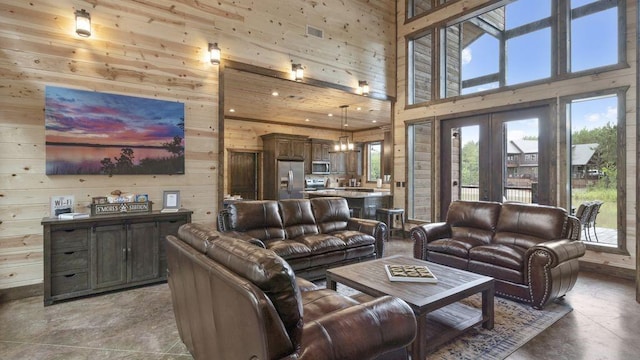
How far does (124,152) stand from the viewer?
155 inches

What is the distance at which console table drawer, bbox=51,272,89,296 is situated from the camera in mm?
3215

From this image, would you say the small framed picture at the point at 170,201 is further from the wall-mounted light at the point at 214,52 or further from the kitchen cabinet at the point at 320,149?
the kitchen cabinet at the point at 320,149

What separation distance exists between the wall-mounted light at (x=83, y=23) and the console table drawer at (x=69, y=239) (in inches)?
83.3

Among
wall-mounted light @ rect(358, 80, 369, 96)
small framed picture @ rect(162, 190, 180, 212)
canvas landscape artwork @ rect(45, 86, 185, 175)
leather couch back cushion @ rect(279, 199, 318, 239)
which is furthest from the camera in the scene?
wall-mounted light @ rect(358, 80, 369, 96)

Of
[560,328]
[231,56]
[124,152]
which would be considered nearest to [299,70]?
[231,56]

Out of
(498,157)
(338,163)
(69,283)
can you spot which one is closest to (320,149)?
(338,163)

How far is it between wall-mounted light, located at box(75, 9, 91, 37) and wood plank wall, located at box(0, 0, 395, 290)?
0.25 meters

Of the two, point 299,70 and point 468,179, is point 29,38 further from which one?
point 468,179

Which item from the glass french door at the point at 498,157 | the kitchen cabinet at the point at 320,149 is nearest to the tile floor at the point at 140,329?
the glass french door at the point at 498,157

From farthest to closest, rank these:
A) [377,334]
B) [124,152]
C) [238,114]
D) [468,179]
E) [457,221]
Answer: [238,114] < [468,179] < [457,221] < [124,152] < [377,334]

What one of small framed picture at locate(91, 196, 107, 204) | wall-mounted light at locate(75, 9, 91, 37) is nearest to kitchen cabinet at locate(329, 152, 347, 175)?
small framed picture at locate(91, 196, 107, 204)

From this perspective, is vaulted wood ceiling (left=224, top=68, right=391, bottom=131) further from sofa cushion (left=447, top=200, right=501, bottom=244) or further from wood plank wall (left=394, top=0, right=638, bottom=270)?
sofa cushion (left=447, top=200, right=501, bottom=244)

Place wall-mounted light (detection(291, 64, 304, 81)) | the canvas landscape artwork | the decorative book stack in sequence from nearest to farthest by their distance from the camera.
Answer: the decorative book stack
the canvas landscape artwork
wall-mounted light (detection(291, 64, 304, 81))

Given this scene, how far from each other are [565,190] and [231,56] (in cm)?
524
